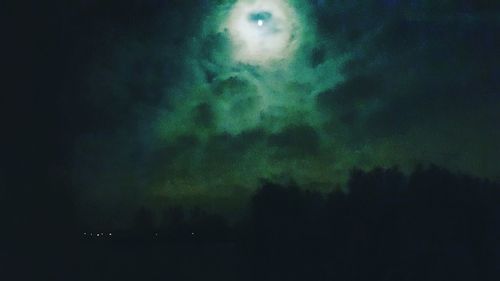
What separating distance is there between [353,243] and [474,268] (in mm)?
3904

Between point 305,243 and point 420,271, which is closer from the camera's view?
point 420,271

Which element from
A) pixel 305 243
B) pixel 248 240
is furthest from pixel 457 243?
pixel 248 240

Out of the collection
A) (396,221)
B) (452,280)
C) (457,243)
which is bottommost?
(452,280)

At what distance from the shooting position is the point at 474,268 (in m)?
16.0

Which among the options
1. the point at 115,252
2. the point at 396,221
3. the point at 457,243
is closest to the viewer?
the point at 457,243

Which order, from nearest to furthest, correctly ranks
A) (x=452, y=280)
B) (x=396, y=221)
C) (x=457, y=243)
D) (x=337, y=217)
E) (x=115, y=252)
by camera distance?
(x=452, y=280) → (x=457, y=243) → (x=396, y=221) → (x=337, y=217) → (x=115, y=252)

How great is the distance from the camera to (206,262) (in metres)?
19.3

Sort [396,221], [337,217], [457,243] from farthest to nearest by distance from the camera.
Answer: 1. [337,217]
2. [396,221]
3. [457,243]

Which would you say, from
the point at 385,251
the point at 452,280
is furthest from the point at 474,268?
the point at 385,251

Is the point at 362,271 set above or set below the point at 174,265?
below

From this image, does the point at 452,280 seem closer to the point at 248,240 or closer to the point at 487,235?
the point at 487,235

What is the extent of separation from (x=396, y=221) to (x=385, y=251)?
1.26m

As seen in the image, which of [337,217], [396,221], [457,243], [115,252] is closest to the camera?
[457,243]

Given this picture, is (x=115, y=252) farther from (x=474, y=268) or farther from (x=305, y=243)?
(x=474, y=268)
